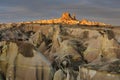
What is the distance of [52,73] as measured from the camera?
45.8ft

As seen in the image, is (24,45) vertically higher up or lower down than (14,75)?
higher up

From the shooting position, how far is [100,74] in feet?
37.3

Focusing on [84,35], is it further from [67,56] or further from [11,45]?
[11,45]

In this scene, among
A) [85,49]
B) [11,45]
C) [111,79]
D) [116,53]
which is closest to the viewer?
[111,79]

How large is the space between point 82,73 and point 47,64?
1.91 meters

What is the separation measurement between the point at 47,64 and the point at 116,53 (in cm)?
886

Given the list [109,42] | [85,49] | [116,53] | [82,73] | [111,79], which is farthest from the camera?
[85,49]

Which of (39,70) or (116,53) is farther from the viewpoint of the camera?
(116,53)

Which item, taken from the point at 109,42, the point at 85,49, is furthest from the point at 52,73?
the point at 85,49

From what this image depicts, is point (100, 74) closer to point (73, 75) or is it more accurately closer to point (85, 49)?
point (73, 75)

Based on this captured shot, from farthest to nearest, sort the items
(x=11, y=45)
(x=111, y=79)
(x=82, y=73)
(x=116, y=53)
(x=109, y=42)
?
(x=109, y=42) → (x=116, y=53) → (x=11, y=45) → (x=82, y=73) → (x=111, y=79)

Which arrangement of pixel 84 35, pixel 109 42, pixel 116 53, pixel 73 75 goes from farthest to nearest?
pixel 84 35
pixel 109 42
pixel 116 53
pixel 73 75

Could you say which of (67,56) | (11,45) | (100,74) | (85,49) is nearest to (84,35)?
(85,49)

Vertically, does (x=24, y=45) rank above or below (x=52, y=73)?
above
